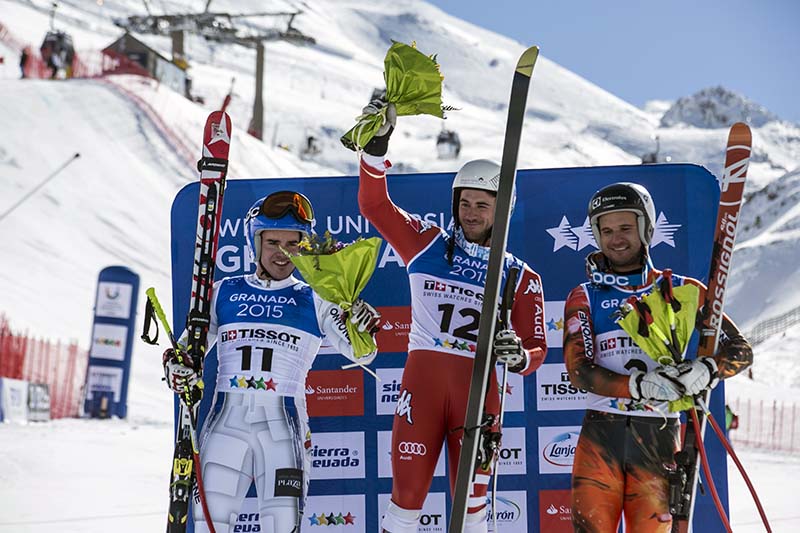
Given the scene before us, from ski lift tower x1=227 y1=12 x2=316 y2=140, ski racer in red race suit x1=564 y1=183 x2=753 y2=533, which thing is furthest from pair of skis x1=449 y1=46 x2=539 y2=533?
ski lift tower x1=227 y1=12 x2=316 y2=140

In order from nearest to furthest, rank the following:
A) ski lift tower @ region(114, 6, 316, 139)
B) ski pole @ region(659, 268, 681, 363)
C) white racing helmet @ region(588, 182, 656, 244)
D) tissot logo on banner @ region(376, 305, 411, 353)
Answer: ski pole @ region(659, 268, 681, 363)
white racing helmet @ region(588, 182, 656, 244)
tissot logo on banner @ region(376, 305, 411, 353)
ski lift tower @ region(114, 6, 316, 139)

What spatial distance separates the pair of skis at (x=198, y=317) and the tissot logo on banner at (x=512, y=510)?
199cm

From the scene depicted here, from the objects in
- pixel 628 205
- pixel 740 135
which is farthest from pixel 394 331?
pixel 740 135

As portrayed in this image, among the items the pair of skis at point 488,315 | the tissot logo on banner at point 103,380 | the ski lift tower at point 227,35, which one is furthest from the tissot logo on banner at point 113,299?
the ski lift tower at point 227,35

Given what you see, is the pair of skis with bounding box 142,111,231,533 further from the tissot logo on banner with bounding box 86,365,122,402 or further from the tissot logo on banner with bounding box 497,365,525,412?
Result: the tissot logo on banner with bounding box 86,365,122,402

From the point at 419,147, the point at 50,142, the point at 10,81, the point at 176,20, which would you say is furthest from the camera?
the point at 419,147

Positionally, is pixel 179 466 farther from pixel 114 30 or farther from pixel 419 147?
pixel 114 30

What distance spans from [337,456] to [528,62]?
307 cm

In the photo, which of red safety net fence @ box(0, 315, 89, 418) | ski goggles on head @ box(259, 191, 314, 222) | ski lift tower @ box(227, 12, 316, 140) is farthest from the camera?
ski lift tower @ box(227, 12, 316, 140)

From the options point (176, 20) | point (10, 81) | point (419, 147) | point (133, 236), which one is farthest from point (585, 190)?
point (419, 147)

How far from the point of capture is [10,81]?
3559cm

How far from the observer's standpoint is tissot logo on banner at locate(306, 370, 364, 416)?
6.27 meters

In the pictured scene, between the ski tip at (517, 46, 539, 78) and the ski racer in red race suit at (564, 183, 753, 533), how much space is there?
858 millimetres

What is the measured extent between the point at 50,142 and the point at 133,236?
575 cm
